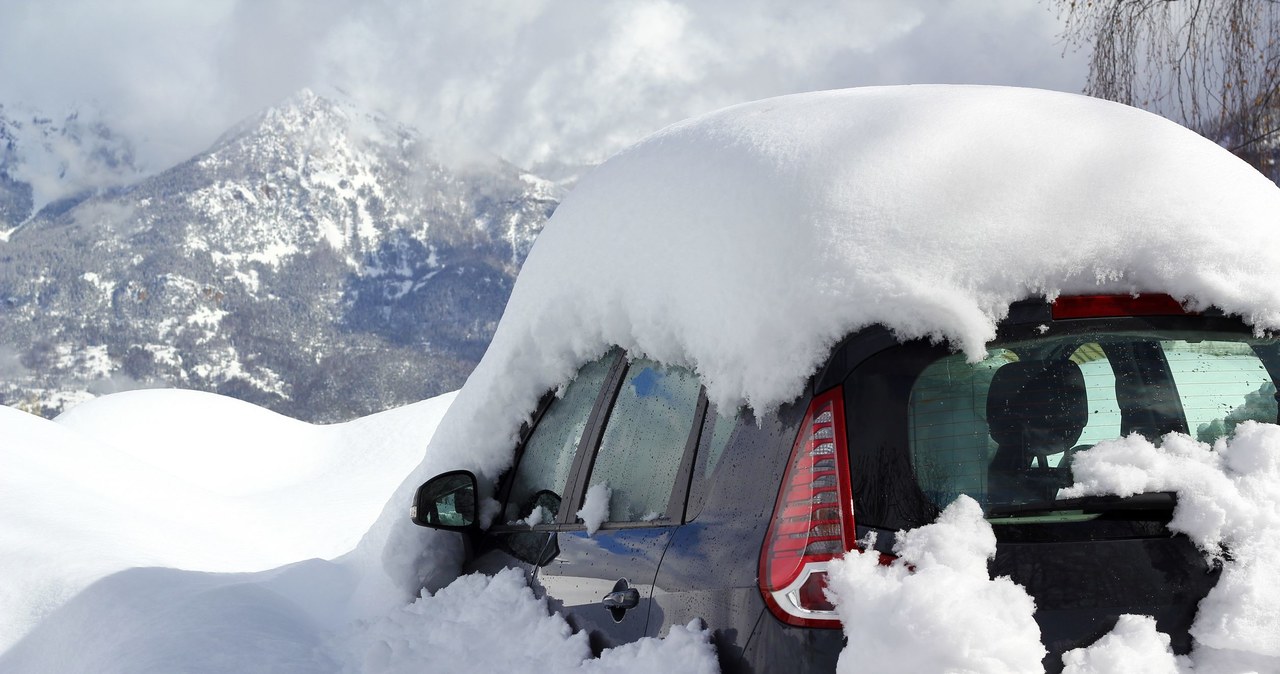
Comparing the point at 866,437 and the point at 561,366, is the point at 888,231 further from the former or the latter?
the point at 561,366

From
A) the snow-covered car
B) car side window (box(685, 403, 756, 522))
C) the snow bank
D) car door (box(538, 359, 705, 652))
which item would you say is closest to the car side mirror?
car door (box(538, 359, 705, 652))

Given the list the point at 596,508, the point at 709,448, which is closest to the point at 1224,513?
the point at 709,448

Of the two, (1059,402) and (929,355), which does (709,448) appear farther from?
(1059,402)

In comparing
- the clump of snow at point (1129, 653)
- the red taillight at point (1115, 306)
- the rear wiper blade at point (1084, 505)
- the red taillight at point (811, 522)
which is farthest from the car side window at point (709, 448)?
the clump of snow at point (1129, 653)

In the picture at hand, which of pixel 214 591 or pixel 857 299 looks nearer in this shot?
pixel 857 299

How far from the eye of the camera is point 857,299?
2.03 m

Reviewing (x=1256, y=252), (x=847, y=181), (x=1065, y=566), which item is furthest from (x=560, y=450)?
(x=1256, y=252)

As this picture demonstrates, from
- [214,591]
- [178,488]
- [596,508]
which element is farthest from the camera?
[178,488]

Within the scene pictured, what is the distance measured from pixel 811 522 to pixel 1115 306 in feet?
2.42

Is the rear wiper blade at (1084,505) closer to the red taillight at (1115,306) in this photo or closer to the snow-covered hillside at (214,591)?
the red taillight at (1115,306)

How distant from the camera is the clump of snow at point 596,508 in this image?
274 centimetres

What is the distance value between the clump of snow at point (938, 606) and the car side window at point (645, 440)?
2.17ft

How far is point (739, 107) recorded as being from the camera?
9.82 ft

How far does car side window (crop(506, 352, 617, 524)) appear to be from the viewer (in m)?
3.10
